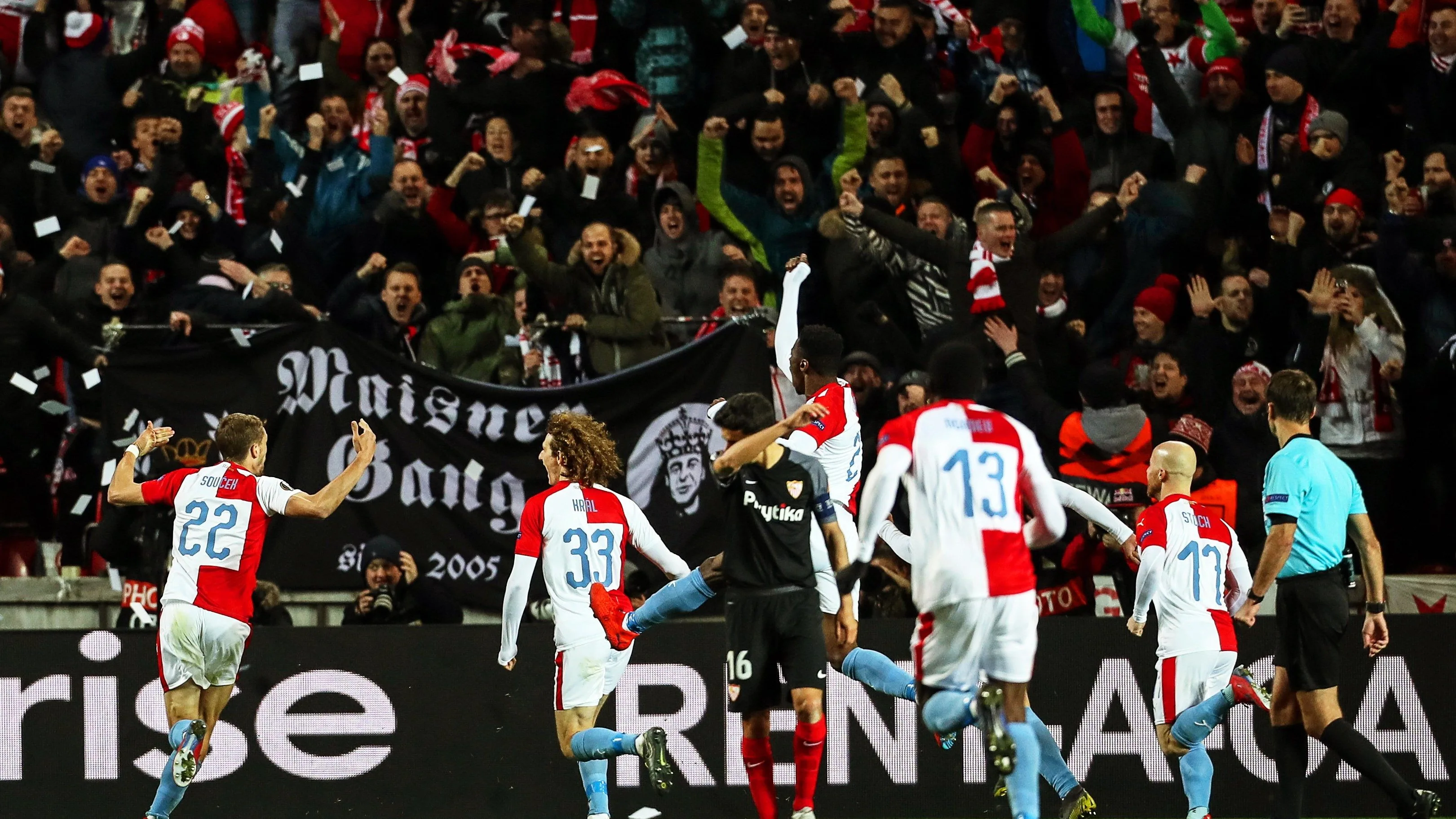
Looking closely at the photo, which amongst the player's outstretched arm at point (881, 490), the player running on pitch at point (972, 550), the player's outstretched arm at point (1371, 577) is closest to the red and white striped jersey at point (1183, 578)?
the player's outstretched arm at point (1371, 577)

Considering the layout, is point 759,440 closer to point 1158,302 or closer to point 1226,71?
point 1158,302

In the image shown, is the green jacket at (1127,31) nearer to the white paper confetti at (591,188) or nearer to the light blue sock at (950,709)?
the white paper confetti at (591,188)

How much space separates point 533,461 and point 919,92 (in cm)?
469

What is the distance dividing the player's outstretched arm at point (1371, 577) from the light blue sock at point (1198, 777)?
104 centimetres

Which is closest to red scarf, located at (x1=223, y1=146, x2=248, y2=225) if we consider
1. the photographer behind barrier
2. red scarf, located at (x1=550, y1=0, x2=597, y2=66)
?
red scarf, located at (x1=550, y1=0, x2=597, y2=66)

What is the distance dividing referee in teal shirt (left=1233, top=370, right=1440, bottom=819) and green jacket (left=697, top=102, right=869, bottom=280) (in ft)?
17.3

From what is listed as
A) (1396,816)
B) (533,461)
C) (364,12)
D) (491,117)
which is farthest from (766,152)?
(1396,816)

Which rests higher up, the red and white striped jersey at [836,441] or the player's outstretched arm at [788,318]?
the player's outstretched arm at [788,318]

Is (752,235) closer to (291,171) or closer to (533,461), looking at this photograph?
(533,461)

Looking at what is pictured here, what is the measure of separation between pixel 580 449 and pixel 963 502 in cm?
270

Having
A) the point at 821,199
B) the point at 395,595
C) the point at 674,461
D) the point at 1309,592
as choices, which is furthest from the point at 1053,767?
the point at 821,199

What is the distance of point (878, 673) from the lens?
10008 millimetres

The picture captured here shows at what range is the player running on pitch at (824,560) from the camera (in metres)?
9.66

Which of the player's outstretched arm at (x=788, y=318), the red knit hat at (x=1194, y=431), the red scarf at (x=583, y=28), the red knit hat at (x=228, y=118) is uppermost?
the red scarf at (x=583, y=28)
